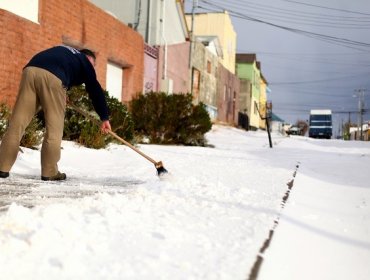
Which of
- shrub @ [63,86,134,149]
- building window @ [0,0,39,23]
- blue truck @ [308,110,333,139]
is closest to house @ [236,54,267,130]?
blue truck @ [308,110,333,139]

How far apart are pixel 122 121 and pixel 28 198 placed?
19.9ft

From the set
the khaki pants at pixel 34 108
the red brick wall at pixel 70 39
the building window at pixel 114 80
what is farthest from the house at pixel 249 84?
the khaki pants at pixel 34 108

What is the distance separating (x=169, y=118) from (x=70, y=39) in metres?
3.38

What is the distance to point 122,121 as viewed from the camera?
9.63 m

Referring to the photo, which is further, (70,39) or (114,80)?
(114,80)

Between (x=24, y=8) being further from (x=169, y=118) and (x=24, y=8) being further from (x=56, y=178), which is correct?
(x=56, y=178)

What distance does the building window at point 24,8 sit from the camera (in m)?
9.03

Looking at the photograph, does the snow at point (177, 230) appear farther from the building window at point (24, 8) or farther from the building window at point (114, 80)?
the building window at point (114, 80)

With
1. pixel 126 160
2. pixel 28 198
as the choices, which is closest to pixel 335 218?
pixel 28 198

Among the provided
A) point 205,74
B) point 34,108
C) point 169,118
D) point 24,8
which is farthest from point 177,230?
point 205,74

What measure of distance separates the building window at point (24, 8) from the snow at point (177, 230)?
16.7 ft

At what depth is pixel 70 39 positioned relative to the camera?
1109 centimetres

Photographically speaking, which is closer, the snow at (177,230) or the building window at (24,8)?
the snow at (177,230)

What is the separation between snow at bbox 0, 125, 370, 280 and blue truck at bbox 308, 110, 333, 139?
42625 mm
